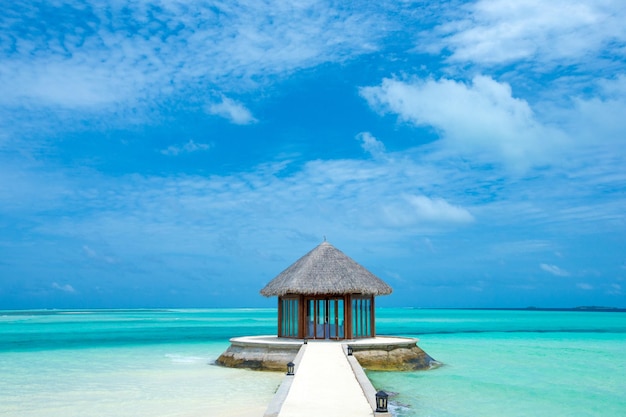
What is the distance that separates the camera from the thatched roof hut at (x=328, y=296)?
58.6 ft

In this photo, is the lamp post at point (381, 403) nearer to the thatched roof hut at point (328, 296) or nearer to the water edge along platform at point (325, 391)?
the water edge along platform at point (325, 391)

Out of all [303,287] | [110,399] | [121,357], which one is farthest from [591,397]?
[121,357]

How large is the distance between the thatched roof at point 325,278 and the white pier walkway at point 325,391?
3.07 meters

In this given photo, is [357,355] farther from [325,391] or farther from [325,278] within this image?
[325,391]

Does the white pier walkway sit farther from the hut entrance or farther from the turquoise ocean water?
the hut entrance

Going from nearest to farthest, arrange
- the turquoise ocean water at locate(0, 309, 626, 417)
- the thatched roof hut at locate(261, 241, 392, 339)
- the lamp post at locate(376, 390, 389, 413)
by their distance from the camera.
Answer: the lamp post at locate(376, 390, 389, 413) → the turquoise ocean water at locate(0, 309, 626, 417) → the thatched roof hut at locate(261, 241, 392, 339)

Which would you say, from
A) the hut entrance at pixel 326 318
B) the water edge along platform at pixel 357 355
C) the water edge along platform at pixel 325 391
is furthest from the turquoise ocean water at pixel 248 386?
the hut entrance at pixel 326 318

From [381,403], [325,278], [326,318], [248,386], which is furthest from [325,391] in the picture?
[326,318]

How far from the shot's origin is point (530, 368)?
1888 cm

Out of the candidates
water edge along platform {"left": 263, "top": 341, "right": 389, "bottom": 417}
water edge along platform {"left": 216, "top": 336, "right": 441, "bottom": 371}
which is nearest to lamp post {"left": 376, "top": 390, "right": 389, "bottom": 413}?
water edge along platform {"left": 263, "top": 341, "right": 389, "bottom": 417}

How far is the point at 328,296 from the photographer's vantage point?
18.3 metres

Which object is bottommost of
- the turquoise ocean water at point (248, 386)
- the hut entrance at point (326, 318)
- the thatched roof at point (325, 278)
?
the turquoise ocean water at point (248, 386)

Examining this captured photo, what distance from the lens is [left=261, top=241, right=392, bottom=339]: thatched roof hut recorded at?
1788 centimetres

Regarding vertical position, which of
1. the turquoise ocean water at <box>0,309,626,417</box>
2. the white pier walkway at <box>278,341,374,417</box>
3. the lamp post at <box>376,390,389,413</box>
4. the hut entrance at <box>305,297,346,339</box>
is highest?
the hut entrance at <box>305,297,346,339</box>
